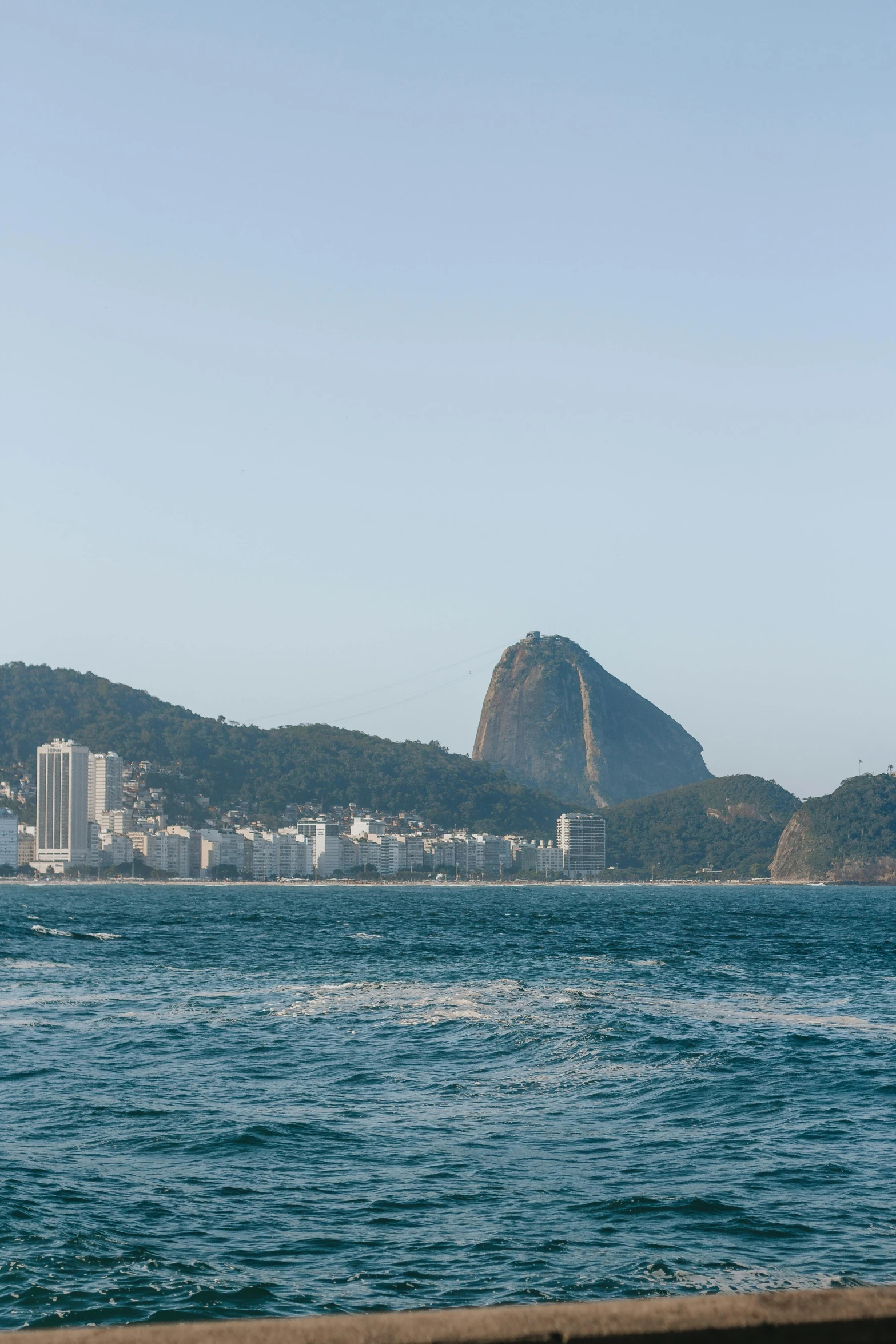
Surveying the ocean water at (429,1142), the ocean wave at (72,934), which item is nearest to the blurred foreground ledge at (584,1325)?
the ocean water at (429,1142)

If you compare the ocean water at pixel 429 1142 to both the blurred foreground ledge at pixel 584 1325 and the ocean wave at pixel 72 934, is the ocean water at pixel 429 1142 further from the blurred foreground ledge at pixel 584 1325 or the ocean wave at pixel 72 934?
the ocean wave at pixel 72 934

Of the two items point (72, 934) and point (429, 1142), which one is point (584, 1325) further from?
point (72, 934)

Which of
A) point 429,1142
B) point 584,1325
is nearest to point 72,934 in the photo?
point 429,1142

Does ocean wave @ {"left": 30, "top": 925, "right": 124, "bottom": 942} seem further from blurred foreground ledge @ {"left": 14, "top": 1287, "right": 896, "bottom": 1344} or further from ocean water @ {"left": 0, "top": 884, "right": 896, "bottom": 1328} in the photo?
blurred foreground ledge @ {"left": 14, "top": 1287, "right": 896, "bottom": 1344}

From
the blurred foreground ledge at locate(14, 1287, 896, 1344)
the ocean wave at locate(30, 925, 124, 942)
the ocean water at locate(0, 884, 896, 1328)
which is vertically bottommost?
the ocean wave at locate(30, 925, 124, 942)

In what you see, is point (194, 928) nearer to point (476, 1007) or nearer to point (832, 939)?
point (832, 939)

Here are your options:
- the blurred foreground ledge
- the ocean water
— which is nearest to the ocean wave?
the ocean water
